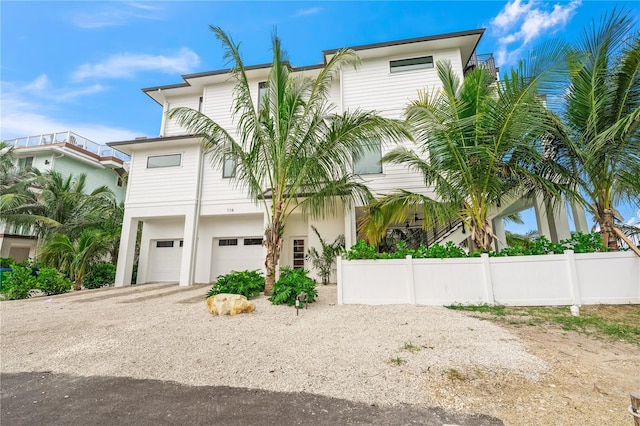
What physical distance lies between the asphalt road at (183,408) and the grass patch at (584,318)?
11.9ft

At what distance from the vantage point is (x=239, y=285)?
24.0ft

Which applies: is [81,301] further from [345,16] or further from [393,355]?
[345,16]

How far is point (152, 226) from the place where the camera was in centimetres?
1312

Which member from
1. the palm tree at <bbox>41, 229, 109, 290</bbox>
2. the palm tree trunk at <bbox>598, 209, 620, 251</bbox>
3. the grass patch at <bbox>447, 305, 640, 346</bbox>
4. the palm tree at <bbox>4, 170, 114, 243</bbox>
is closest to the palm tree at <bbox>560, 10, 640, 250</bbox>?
the palm tree trunk at <bbox>598, 209, 620, 251</bbox>

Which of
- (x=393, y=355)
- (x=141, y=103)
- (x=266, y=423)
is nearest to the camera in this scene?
(x=266, y=423)

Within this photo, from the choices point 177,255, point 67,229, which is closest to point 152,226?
point 177,255

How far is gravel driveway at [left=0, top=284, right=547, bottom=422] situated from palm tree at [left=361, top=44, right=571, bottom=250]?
263cm

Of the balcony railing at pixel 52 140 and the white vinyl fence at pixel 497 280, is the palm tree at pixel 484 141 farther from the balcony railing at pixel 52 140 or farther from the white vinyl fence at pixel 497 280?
the balcony railing at pixel 52 140

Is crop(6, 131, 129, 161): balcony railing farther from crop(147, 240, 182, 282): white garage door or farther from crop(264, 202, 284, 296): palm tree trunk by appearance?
crop(264, 202, 284, 296): palm tree trunk

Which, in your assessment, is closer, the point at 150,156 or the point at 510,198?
the point at 510,198

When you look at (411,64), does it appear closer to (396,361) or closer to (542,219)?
(542,219)

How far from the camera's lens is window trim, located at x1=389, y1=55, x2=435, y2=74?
34.8 feet

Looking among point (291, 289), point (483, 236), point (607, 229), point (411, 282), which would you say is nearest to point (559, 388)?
point (411, 282)

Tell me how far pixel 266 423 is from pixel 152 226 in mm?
13293
